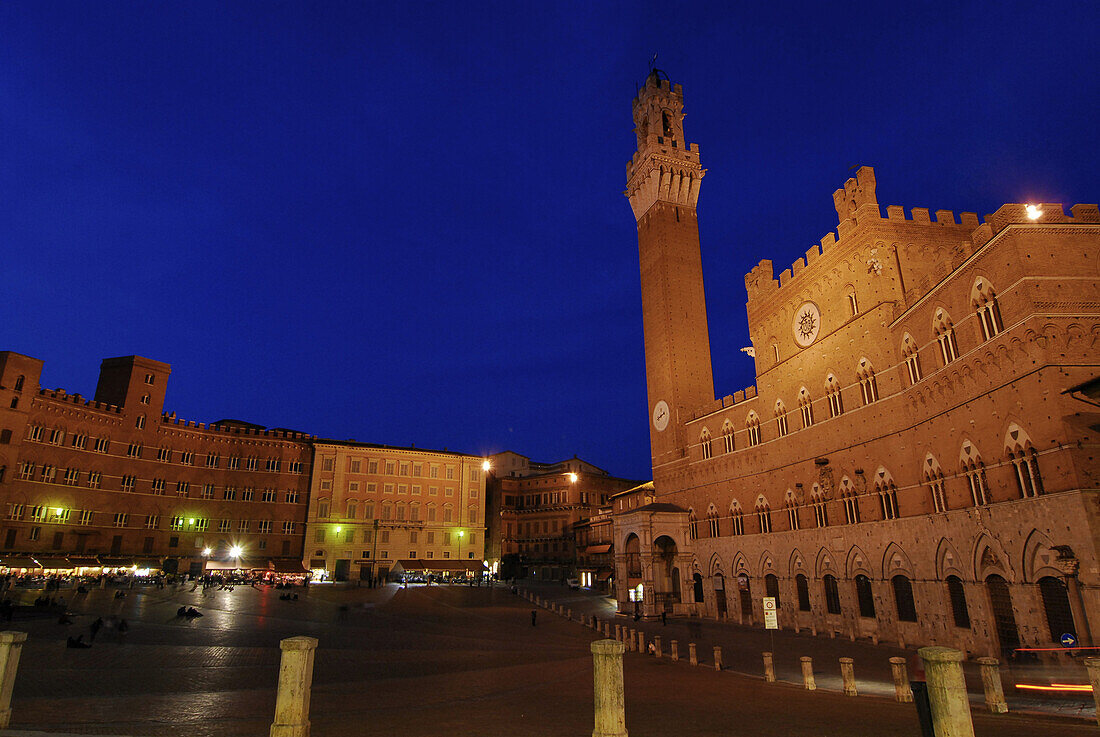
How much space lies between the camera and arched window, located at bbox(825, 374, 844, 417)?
2905 cm

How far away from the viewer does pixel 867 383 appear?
27.3m

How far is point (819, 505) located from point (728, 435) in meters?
9.07

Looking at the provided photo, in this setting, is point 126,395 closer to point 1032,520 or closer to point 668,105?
point 668,105

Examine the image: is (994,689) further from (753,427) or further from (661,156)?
(661,156)

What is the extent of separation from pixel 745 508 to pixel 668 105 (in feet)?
120

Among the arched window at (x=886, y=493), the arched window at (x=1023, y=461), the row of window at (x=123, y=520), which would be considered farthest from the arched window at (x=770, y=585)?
the row of window at (x=123, y=520)

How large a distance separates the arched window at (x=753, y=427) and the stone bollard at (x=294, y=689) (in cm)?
3195

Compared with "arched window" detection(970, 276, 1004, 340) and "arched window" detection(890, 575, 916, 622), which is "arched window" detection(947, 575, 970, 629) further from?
"arched window" detection(970, 276, 1004, 340)

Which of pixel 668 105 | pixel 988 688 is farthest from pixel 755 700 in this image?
pixel 668 105

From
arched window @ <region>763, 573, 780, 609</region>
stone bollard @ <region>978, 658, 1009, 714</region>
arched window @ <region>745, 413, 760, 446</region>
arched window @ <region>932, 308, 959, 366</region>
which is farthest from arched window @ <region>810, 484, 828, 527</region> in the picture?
stone bollard @ <region>978, 658, 1009, 714</region>

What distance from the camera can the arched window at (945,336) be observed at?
838 inches

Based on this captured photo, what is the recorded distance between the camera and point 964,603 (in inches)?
837

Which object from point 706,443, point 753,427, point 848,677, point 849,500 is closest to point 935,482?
point 849,500

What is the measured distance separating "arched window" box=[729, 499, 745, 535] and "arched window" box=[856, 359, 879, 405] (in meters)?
12.0
